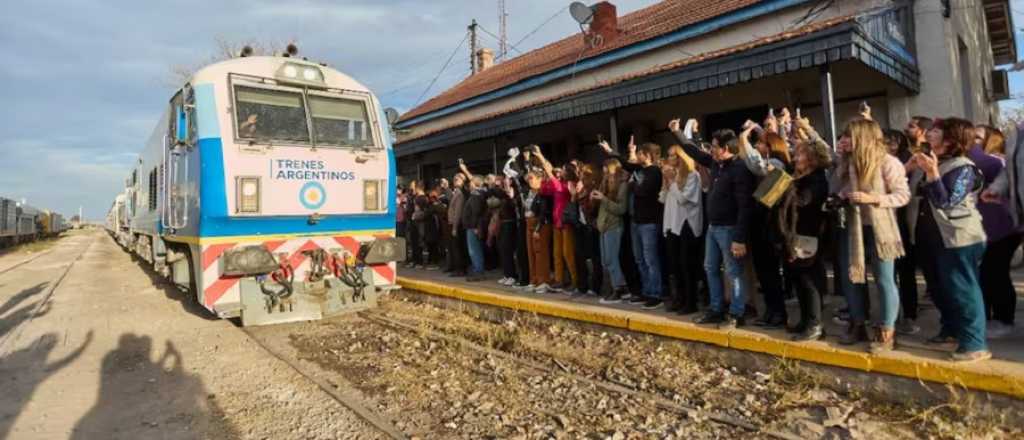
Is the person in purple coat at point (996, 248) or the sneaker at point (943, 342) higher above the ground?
the person in purple coat at point (996, 248)

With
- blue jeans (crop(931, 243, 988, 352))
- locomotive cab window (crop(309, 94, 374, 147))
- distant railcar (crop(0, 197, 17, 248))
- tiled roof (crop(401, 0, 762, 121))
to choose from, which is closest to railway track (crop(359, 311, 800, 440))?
blue jeans (crop(931, 243, 988, 352))

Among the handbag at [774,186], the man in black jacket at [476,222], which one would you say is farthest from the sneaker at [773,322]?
the man in black jacket at [476,222]

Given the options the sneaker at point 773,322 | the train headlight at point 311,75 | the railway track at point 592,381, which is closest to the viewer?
the railway track at point 592,381

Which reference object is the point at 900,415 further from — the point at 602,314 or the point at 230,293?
the point at 230,293

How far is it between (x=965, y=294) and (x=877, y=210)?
29.6 inches

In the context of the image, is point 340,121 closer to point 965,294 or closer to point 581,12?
point 965,294

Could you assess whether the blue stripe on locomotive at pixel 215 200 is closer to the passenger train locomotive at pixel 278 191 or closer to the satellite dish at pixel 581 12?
the passenger train locomotive at pixel 278 191

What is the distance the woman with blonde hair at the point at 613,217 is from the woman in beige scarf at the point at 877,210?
8.39 feet

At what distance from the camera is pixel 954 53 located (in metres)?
8.22

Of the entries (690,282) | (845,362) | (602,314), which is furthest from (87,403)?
(845,362)

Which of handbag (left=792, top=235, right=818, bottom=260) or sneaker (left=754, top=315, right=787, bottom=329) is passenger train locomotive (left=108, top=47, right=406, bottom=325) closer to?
sneaker (left=754, top=315, right=787, bottom=329)

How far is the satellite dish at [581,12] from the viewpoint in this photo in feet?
43.4

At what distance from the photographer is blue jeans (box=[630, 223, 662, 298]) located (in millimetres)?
5863


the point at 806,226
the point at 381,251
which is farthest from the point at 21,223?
the point at 806,226
